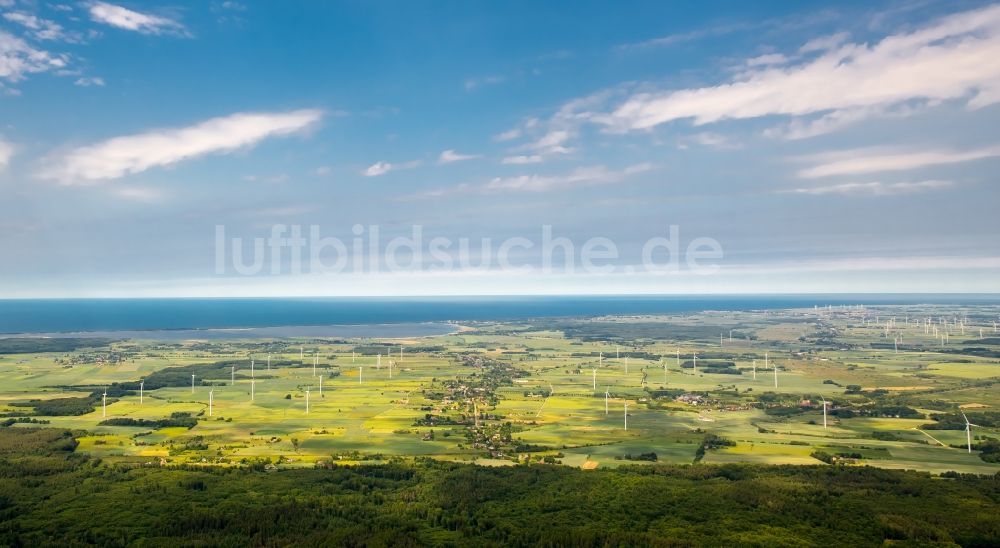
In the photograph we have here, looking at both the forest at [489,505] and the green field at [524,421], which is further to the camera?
the green field at [524,421]

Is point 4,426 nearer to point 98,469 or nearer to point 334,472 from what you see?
point 98,469

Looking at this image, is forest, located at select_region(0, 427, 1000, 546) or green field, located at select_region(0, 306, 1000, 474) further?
green field, located at select_region(0, 306, 1000, 474)

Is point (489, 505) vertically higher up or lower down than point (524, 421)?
lower down

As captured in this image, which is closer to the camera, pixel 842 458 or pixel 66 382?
pixel 842 458

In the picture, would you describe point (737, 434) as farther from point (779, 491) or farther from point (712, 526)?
point (712, 526)

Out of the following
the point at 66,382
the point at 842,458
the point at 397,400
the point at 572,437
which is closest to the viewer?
the point at 842,458

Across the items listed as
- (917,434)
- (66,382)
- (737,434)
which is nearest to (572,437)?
(737,434)

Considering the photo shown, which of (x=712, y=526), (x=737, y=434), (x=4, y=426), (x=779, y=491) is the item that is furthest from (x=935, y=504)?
(x=4, y=426)

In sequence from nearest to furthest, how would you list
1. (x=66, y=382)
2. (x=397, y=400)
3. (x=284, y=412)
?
(x=284, y=412) < (x=397, y=400) < (x=66, y=382)

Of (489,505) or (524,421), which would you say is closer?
(489,505)
